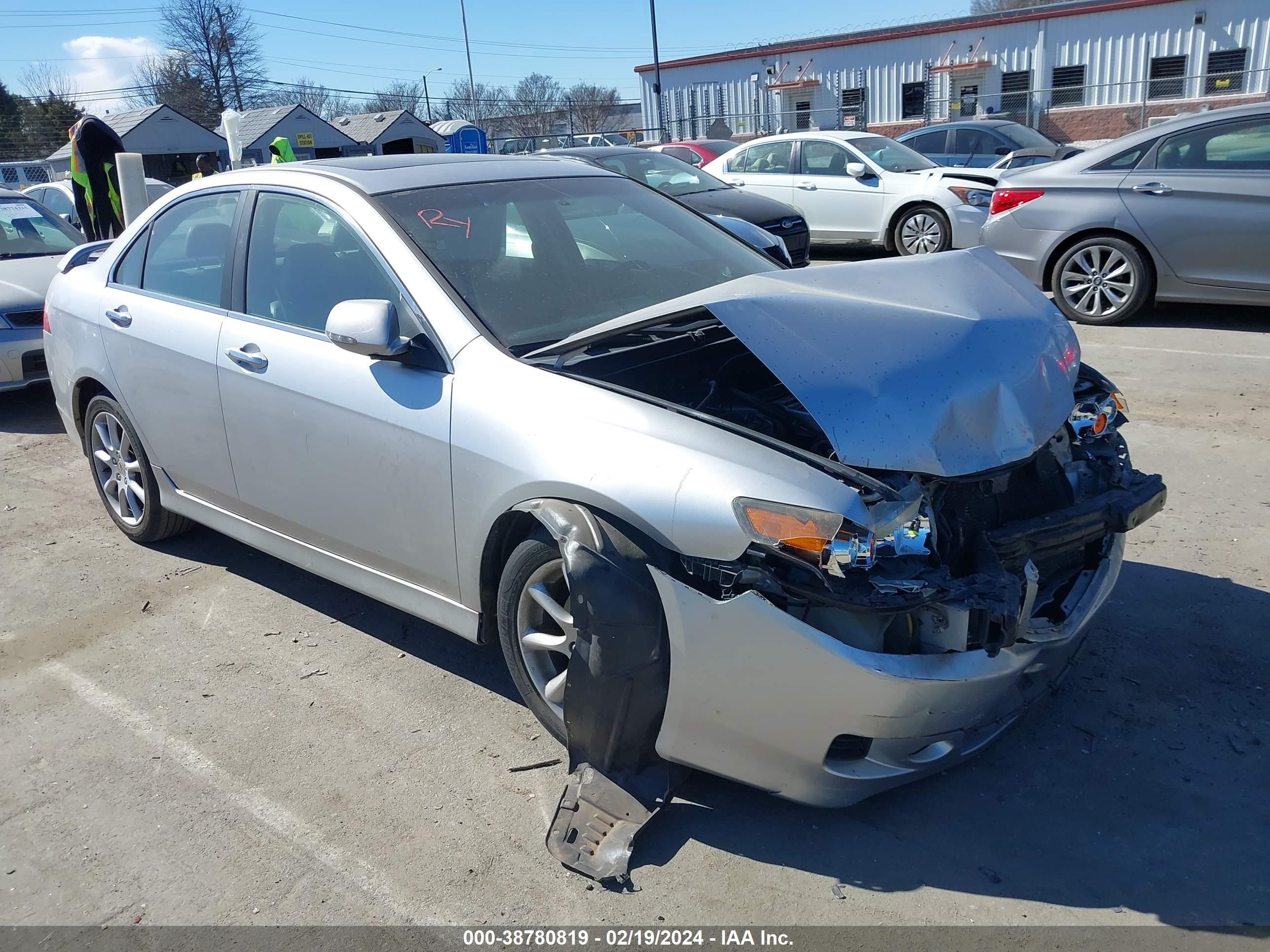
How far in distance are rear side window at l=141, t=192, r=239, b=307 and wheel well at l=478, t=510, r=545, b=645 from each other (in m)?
1.77

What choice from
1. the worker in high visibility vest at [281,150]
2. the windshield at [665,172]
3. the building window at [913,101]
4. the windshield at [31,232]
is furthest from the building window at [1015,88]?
the windshield at [31,232]

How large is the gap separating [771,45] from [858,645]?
38758mm

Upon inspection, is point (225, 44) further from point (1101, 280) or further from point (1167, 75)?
point (1101, 280)

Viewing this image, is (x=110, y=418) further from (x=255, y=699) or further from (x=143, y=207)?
(x=143, y=207)

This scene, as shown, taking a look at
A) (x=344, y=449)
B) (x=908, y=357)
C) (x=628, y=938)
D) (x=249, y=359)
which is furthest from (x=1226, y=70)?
(x=628, y=938)

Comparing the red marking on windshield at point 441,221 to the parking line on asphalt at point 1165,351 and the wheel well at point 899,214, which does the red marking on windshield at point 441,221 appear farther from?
the wheel well at point 899,214

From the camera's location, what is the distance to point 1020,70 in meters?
32.4

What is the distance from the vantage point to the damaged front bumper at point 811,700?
95.7 inches

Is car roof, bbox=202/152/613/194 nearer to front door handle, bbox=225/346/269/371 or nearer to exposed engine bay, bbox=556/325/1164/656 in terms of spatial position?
front door handle, bbox=225/346/269/371

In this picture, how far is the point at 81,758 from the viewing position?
10.9 feet

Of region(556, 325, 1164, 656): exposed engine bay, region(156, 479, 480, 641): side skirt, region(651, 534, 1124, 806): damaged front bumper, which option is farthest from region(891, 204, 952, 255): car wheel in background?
region(651, 534, 1124, 806): damaged front bumper

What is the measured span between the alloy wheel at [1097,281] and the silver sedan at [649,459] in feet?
16.3

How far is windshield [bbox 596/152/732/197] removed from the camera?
10.7 metres

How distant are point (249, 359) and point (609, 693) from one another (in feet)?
6.55
